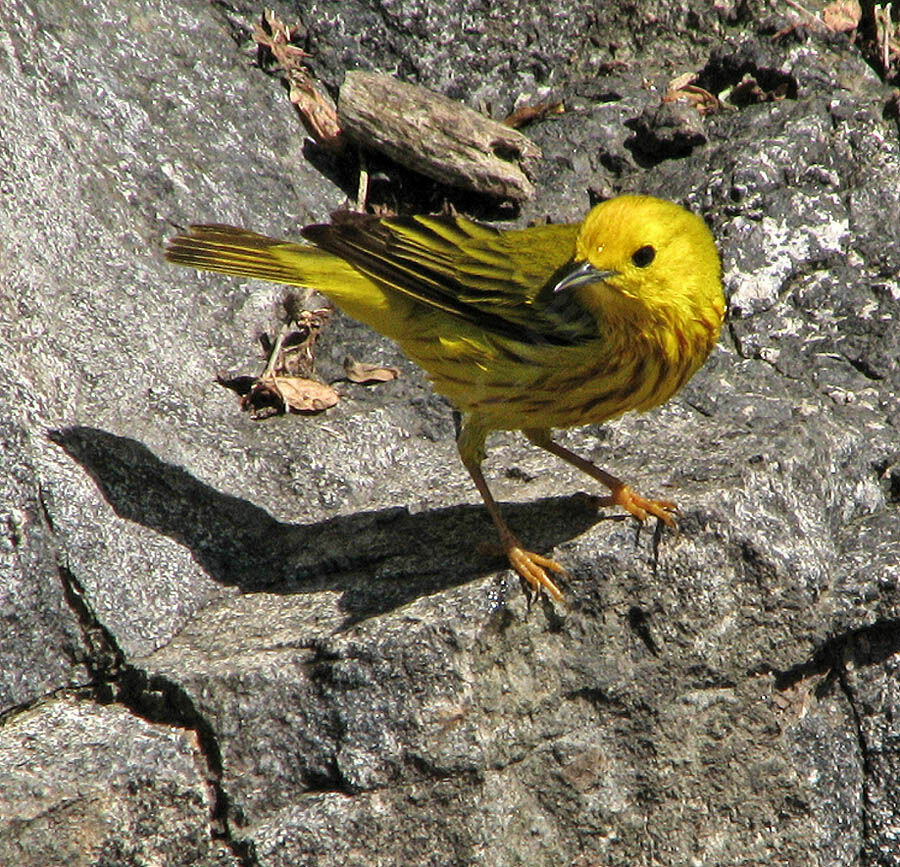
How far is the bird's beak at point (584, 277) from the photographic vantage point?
3.97 meters

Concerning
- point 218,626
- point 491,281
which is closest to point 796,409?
point 491,281

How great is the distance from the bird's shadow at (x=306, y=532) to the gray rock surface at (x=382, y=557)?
0.05ft

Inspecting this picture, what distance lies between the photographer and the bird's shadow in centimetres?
416

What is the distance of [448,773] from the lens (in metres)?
3.74

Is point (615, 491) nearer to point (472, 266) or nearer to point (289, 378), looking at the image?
point (472, 266)

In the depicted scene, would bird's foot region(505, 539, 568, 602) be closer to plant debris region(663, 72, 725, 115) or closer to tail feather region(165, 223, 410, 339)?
tail feather region(165, 223, 410, 339)

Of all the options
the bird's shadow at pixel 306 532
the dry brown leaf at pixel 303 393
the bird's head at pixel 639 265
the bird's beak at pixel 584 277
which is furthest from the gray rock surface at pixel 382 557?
the bird's beak at pixel 584 277

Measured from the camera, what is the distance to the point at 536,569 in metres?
3.84

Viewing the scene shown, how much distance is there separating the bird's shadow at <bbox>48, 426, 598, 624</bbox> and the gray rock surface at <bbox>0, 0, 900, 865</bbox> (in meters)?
0.01

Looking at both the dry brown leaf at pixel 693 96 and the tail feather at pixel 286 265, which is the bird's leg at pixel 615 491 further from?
the dry brown leaf at pixel 693 96

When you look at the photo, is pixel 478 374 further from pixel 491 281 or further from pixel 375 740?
pixel 375 740

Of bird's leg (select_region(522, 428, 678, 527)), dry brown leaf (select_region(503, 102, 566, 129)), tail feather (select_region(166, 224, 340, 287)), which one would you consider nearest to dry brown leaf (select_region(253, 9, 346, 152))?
dry brown leaf (select_region(503, 102, 566, 129))

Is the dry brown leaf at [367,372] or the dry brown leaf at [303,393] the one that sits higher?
the dry brown leaf at [367,372]

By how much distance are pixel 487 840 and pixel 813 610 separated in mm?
1366
